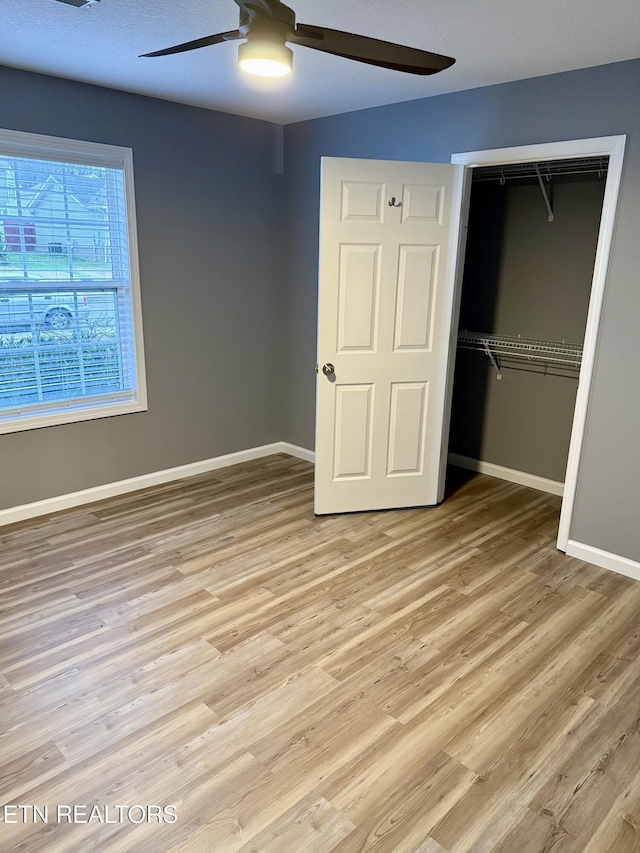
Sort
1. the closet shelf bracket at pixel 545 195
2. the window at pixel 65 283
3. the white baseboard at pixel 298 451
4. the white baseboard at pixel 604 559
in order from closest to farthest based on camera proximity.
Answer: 1. the white baseboard at pixel 604 559
2. the window at pixel 65 283
3. the closet shelf bracket at pixel 545 195
4. the white baseboard at pixel 298 451

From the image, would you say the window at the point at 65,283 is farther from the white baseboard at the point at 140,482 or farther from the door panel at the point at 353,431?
the door panel at the point at 353,431

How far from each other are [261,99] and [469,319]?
2.10 meters

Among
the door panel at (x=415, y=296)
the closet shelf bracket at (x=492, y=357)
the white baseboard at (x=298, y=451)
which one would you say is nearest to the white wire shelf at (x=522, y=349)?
the closet shelf bracket at (x=492, y=357)

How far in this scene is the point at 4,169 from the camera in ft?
10.5

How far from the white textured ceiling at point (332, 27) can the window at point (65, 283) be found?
48 cm

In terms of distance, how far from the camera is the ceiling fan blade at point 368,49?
1746 mm

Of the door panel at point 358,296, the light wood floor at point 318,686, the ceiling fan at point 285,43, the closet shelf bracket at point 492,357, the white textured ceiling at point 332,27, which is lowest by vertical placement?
the light wood floor at point 318,686

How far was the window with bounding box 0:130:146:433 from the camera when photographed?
130 inches

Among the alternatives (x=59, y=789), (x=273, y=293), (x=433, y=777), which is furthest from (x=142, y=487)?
(x=433, y=777)

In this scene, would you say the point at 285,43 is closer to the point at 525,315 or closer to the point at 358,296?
the point at 358,296

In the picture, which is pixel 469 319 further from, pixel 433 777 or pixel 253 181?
pixel 433 777

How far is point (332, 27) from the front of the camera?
252 centimetres

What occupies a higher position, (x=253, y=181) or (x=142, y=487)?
(x=253, y=181)

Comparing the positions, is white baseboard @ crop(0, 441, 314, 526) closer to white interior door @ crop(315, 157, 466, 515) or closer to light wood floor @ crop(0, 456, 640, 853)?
light wood floor @ crop(0, 456, 640, 853)
